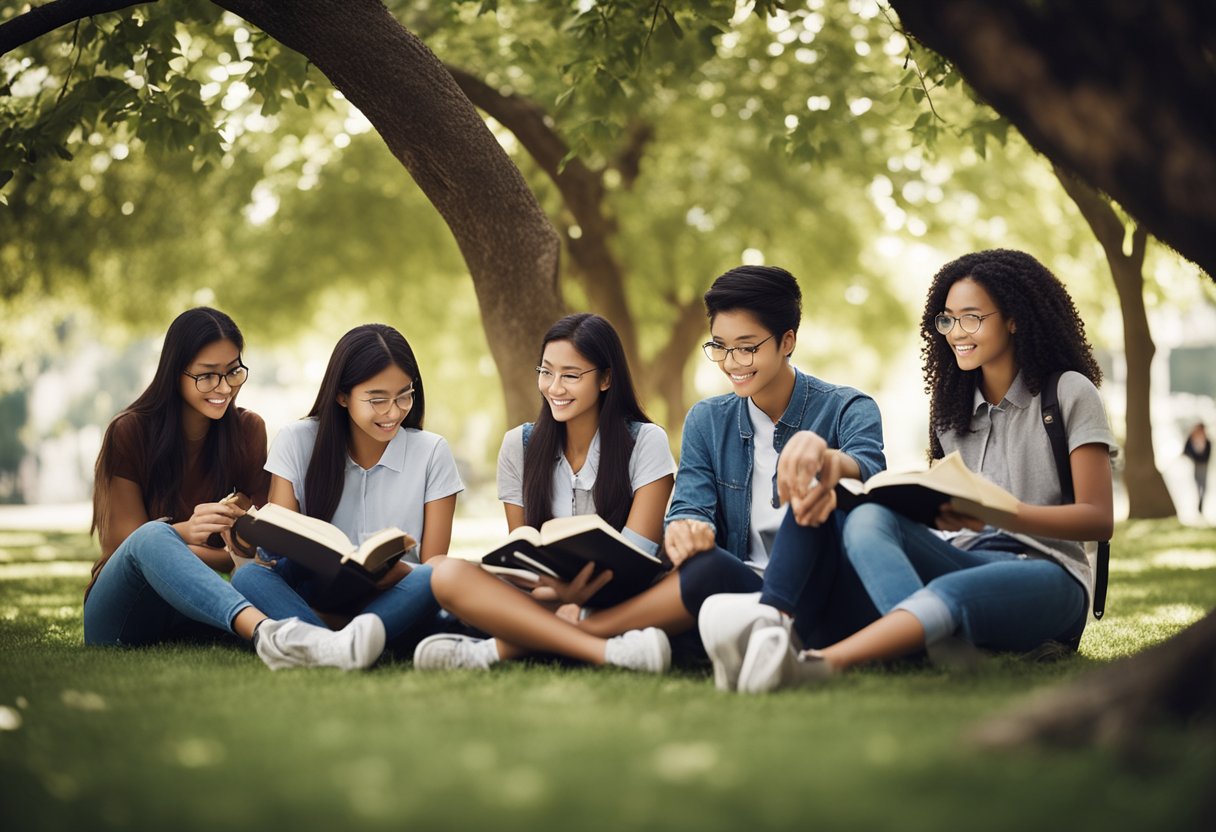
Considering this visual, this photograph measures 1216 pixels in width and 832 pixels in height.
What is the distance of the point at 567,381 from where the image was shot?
16.6 ft

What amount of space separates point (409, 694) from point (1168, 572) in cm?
731

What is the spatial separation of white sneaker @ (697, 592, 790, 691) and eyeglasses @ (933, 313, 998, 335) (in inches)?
59.3

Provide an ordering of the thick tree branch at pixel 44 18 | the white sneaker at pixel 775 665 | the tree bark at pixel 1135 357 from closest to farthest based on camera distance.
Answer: the white sneaker at pixel 775 665 < the thick tree branch at pixel 44 18 < the tree bark at pixel 1135 357

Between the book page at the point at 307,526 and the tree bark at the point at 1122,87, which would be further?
the book page at the point at 307,526

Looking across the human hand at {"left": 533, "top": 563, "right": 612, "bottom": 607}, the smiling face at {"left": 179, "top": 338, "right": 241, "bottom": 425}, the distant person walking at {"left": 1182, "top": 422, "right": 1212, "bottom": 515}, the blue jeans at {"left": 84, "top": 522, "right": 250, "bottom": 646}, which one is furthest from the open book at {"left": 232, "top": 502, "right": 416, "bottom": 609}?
the distant person walking at {"left": 1182, "top": 422, "right": 1212, "bottom": 515}

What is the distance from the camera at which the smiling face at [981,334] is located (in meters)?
4.67

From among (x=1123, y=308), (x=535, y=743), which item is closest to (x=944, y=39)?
(x=535, y=743)

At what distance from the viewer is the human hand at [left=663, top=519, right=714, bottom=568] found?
14.0ft

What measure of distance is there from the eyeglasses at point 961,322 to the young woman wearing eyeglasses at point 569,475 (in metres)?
1.22

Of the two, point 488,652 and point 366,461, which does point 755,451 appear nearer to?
point 488,652

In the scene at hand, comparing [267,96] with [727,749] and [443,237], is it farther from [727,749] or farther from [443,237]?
[443,237]

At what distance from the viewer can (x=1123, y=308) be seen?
1334 centimetres

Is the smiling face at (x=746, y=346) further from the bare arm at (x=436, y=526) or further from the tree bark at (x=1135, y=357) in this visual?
the tree bark at (x=1135, y=357)

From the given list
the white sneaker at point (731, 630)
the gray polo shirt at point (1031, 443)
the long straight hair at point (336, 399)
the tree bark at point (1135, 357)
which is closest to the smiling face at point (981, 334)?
the gray polo shirt at point (1031, 443)
